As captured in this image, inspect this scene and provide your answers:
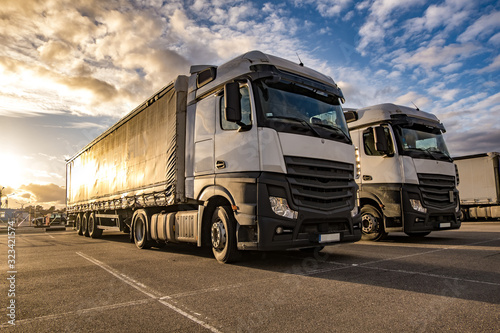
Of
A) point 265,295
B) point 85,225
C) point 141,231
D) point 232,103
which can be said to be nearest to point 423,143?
point 232,103

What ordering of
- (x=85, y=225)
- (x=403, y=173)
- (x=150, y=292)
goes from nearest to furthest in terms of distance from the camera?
(x=150, y=292)
(x=403, y=173)
(x=85, y=225)

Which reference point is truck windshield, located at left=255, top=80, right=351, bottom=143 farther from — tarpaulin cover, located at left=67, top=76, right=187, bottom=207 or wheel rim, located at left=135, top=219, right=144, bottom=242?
wheel rim, located at left=135, top=219, right=144, bottom=242

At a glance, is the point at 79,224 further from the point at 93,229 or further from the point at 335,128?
the point at 335,128

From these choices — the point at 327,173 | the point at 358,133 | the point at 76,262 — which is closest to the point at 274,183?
the point at 327,173

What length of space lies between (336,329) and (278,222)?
8.38ft

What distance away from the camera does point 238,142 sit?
589 cm

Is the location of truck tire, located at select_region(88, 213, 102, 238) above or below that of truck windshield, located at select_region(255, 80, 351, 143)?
below

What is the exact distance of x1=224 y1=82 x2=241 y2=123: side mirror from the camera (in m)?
5.58

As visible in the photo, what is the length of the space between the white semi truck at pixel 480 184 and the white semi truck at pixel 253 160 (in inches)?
582

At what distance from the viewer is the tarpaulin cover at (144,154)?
771cm

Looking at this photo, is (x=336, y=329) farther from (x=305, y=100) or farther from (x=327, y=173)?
(x=305, y=100)

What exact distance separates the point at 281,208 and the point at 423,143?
5.90m

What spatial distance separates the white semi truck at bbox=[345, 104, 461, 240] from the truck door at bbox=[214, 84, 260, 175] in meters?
4.47

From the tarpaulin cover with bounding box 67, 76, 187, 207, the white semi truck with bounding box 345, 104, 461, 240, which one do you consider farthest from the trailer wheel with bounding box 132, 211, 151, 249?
the white semi truck with bounding box 345, 104, 461, 240
